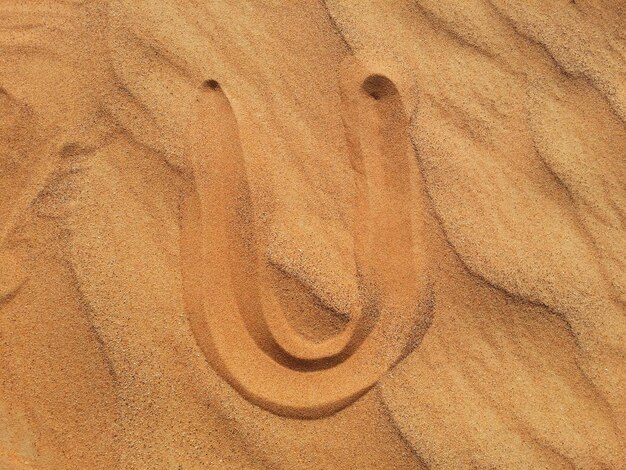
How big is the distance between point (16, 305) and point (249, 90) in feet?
3.96

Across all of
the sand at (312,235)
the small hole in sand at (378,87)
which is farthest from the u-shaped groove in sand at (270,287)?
the small hole in sand at (378,87)

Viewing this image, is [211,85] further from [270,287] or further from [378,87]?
[270,287]

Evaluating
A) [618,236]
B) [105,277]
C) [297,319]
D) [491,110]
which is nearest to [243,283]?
[297,319]

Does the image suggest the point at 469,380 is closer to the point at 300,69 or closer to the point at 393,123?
the point at 393,123

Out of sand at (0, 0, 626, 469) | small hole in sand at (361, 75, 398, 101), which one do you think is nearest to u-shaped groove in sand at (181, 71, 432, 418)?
sand at (0, 0, 626, 469)

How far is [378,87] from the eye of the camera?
2.12 m

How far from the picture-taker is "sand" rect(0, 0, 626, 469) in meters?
1.88

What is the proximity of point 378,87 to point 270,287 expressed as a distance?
93 centimetres

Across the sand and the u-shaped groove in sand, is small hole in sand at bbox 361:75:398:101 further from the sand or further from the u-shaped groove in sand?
the u-shaped groove in sand

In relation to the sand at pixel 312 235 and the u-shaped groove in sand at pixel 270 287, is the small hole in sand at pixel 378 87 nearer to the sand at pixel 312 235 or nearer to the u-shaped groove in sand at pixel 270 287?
the sand at pixel 312 235

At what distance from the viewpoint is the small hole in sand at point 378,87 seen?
2.12 m

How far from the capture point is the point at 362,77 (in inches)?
83.7

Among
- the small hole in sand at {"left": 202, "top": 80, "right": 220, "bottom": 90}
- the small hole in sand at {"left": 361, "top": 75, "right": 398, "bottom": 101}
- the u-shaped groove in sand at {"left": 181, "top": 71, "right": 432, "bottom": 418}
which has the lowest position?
the u-shaped groove in sand at {"left": 181, "top": 71, "right": 432, "bottom": 418}

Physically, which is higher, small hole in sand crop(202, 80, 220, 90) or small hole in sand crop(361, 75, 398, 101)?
small hole in sand crop(361, 75, 398, 101)
